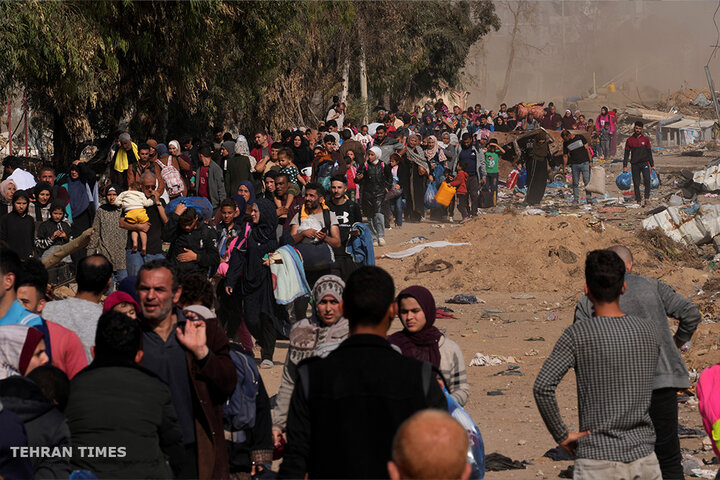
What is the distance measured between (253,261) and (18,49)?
5935 mm

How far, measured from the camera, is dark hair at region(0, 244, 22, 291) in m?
5.15

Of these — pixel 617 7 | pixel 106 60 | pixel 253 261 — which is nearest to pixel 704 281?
pixel 253 261

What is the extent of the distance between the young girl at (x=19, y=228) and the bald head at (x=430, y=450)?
10017 millimetres

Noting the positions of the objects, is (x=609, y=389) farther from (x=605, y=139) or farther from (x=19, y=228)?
(x=605, y=139)

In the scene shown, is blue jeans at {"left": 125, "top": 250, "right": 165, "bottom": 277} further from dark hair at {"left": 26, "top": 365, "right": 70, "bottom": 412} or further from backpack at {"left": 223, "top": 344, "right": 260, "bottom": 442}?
dark hair at {"left": 26, "top": 365, "right": 70, "bottom": 412}

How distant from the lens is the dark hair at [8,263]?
515 cm

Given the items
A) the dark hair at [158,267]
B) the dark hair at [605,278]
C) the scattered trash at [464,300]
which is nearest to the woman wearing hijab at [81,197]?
the scattered trash at [464,300]

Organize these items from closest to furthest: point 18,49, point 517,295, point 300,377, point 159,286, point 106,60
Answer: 1. point 300,377
2. point 159,286
3. point 18,49
4. point 517,295
5. point 106,60

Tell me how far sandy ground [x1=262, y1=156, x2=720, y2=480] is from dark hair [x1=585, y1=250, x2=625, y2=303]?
256 cm

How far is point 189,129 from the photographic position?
77.7 feet

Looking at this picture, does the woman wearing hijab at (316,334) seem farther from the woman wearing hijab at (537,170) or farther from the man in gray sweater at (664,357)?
the woman wearing hijab at (537,170)

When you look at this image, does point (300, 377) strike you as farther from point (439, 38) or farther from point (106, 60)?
point (439, 38)

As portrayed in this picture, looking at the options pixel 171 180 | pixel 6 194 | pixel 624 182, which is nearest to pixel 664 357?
pixel 6 194

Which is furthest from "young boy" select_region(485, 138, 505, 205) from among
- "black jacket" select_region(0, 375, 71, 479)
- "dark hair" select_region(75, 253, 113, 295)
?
"black jacket" select_region(0, 375, 71, 479)
